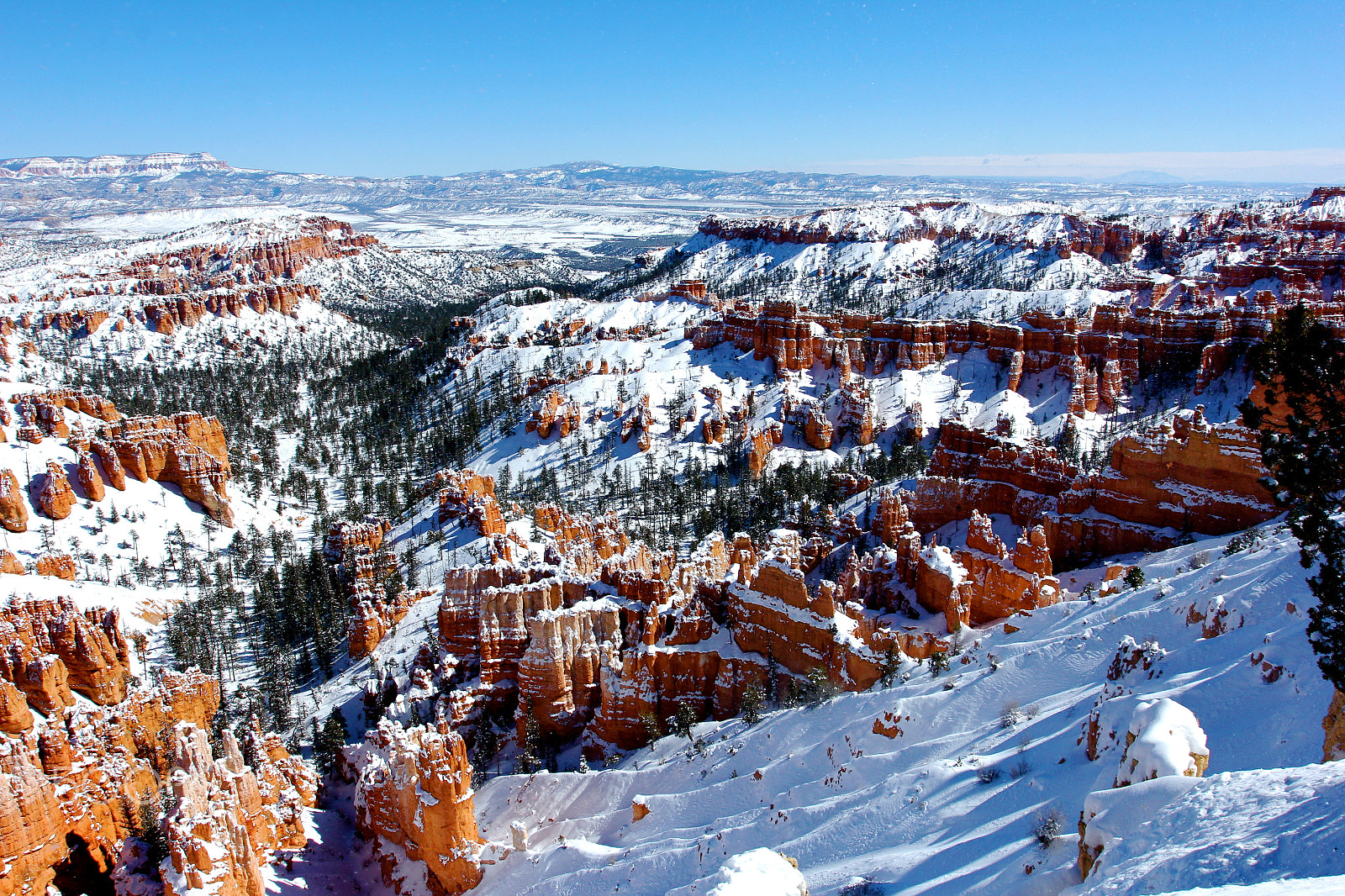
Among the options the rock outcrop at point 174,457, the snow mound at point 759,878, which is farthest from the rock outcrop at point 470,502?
the snow mound at point 759,878

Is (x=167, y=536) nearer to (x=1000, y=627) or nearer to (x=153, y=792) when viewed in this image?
(x=153, y=792)

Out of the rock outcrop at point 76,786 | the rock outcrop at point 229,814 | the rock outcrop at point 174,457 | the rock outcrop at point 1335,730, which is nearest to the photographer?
the rock outcrop at point 1335,730

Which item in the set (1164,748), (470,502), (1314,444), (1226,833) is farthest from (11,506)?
(1314,444)

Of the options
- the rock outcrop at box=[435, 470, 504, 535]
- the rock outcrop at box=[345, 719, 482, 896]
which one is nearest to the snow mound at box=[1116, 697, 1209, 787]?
the rock outcrop at box=[345, 719, 482, 896]

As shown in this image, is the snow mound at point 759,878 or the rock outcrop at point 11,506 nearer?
the snow mound at point 759,878

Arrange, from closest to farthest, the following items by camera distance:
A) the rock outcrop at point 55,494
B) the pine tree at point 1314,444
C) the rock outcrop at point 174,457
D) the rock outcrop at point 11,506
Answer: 1. the pine tree at point 1314,444
2. the rock outcrop at point 11,506
3. the rock outcrop at point 55,494
4. the rock outcrop at point 174,457

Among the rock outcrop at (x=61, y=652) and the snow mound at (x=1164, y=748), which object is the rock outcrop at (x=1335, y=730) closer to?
the snow mound at (x=1164, y=748)

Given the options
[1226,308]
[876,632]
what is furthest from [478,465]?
[1226,308]

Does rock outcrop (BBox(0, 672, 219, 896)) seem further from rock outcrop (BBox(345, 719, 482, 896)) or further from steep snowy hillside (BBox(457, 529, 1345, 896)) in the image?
steep snowy hillside (BBox(457, 529, 1345, 896))

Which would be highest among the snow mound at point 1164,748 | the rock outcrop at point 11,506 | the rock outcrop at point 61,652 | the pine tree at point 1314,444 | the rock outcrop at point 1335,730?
the pine tree at point 1314,444

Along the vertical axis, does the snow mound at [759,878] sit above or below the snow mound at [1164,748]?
below
